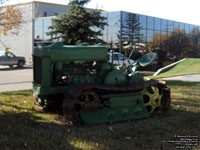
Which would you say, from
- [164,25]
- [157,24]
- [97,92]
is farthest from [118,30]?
[97,92]

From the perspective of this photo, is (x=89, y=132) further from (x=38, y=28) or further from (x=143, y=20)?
(x=38, y=28)

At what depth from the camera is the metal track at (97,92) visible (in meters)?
5.85

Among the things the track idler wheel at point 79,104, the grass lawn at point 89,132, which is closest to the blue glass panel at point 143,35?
the grass lawn at point 89,132

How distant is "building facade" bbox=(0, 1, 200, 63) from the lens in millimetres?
29922

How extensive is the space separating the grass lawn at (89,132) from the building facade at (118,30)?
1990cm

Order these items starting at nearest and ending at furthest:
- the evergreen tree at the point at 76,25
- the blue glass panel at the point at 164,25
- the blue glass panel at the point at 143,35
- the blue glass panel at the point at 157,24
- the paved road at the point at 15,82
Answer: the paved road at the point at 15,82 → the evergreen tree at the point at 76,25 → the blue glass panel at the point at 143,35 → the blue glass panel at the point at 157,24 → the blue glass panel at the point at 164,25

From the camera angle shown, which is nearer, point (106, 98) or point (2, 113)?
point (106, 98)

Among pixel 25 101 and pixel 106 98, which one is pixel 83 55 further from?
pixel 25 101

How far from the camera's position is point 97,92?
636 centimetres

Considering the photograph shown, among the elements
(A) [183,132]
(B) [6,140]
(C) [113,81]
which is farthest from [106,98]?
(B) [6,140]

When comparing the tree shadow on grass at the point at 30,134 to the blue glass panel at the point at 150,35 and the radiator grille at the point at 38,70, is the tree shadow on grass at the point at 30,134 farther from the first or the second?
the blue glass panel at the point at 150,35

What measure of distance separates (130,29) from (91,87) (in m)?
25.3

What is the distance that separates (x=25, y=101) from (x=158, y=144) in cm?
495

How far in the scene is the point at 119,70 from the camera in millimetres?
6910
